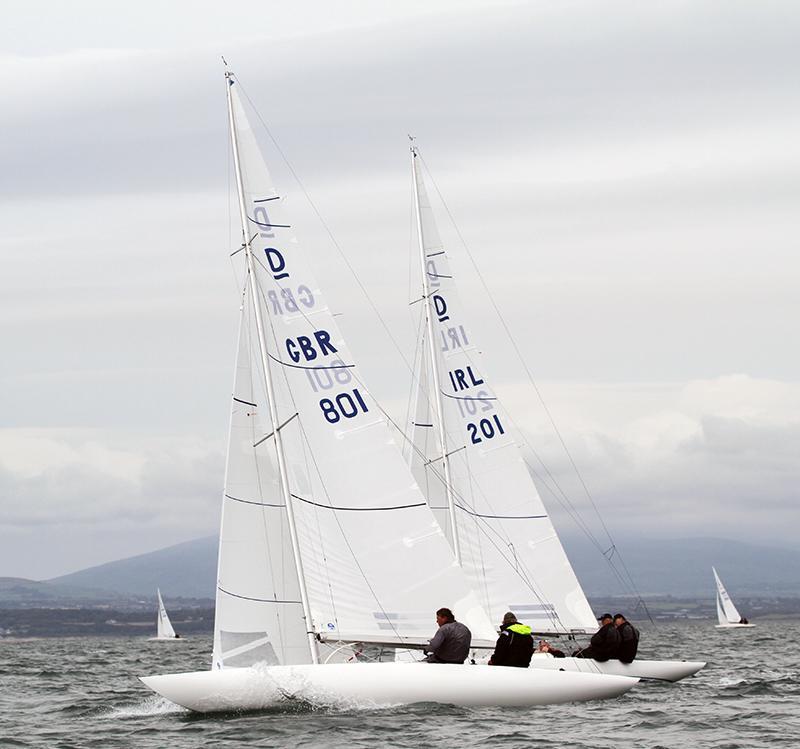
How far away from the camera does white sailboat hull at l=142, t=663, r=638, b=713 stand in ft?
77.9

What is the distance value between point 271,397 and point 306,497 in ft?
5.74

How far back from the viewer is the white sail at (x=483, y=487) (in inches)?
1368

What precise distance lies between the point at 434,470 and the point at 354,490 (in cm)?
927

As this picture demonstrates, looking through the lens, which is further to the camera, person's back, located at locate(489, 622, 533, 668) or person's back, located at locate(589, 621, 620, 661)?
person's back, located at locate(589, 621, 620, 661)

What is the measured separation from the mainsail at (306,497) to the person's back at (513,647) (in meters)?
0.43

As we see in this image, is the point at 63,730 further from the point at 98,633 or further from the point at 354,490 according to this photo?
the point at 98,633

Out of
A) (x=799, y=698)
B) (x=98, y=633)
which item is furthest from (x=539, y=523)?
(x=98, y=633)

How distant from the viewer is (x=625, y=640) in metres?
30.7

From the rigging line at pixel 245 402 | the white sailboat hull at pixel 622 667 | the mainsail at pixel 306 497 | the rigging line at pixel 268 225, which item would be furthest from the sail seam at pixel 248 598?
the rigging line at pixel 268 225

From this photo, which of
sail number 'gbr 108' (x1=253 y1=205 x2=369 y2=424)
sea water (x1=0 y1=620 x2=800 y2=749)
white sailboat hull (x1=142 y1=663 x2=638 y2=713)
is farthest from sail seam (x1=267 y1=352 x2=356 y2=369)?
sea water (x1=0 y1=620 x2=800 y2=749)

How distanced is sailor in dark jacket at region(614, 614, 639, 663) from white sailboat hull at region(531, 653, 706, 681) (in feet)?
0.46

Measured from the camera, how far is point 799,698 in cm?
2789

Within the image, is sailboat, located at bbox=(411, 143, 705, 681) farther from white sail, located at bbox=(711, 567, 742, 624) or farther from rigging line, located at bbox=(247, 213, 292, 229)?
white sail, located at bbox=(711, 567, 742, 624)

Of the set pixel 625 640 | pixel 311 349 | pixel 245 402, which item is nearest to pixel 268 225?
pixel 311 349
